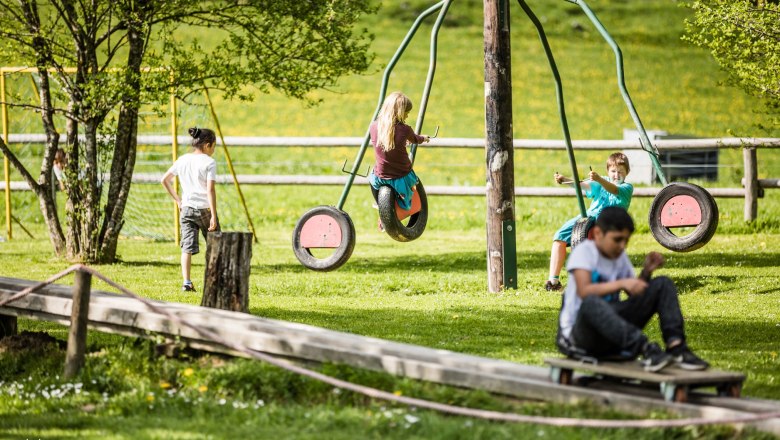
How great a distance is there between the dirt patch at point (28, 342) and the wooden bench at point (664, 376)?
3.81 m

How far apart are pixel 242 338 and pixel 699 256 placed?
7807mm

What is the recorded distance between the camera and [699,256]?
12.6 metres

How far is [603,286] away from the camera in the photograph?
552 cm

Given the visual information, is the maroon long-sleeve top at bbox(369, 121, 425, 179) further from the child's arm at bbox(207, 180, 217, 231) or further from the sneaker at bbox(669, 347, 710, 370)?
the sneaker at bbox(669, 347, 710, 370)

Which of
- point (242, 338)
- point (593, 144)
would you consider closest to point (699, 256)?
point (593, 144)

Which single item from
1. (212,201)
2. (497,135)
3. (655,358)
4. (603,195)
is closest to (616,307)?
(655,358)

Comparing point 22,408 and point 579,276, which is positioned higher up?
point 579,276

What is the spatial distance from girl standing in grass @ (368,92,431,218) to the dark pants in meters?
3.90

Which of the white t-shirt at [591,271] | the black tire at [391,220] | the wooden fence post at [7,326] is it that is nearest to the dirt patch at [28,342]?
the wooden fence post at [7,326]

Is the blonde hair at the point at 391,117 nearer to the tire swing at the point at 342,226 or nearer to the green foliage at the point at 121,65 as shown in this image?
the tire swing at the point at 342,226

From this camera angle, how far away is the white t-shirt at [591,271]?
5.67 m

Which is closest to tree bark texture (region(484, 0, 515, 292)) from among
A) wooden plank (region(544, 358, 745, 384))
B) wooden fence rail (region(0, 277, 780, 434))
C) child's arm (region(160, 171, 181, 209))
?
child's arm (region(160, 171, 181, 209))

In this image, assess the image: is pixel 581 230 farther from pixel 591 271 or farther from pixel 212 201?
pixel 591 271

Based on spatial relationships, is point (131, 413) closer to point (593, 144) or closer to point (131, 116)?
point (131, 116)
